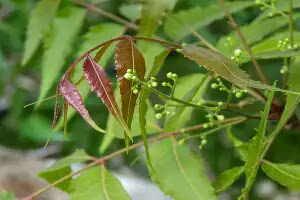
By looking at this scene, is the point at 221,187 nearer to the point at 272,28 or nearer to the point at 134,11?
the point at 272,28

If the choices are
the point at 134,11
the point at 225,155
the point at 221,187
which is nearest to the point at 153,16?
the point at 221,187

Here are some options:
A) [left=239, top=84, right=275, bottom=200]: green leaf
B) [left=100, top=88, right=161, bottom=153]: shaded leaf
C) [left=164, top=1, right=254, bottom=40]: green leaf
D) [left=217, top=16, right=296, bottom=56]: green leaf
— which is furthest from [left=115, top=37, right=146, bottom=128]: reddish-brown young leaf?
[left=164, top=1, right=254, bottom=40]: green leaf

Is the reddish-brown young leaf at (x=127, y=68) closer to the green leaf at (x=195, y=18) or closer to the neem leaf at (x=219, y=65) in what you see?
the neem leaf at (x=219, y=65)

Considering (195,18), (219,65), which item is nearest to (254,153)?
(219,65)

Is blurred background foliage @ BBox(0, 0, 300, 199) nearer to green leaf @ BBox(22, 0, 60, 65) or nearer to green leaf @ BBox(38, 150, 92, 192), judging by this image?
green leaf @ BBox(22, 0, 60, 65)

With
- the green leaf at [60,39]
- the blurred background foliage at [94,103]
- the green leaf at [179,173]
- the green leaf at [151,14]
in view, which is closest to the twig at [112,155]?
the green leaf at [179,173]
